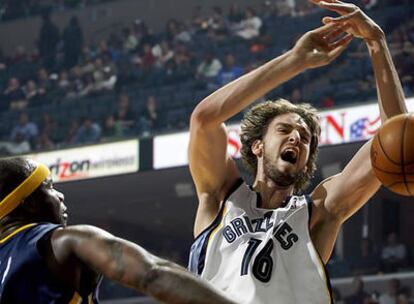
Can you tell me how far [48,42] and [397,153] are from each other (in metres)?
17.1

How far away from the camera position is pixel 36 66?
760 inches

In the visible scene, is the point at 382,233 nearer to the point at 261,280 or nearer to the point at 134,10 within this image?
the point at 134,10

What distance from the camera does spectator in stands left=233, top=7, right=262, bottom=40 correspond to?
16891mm

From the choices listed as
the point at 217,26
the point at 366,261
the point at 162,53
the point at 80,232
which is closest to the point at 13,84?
the point at 162,53

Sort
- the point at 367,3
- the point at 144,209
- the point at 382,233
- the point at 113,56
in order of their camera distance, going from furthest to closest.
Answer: the point at 113,56, the point at 144,209, the point at 367,3, the point at 382,233

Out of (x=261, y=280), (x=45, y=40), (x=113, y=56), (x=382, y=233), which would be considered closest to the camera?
(x=261, y=280)

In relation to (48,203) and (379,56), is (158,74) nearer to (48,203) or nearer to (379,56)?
(379,56)

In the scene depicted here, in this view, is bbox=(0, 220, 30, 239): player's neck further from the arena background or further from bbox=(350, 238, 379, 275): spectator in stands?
bbox=(350, 238, 379, 275): spectator in stands

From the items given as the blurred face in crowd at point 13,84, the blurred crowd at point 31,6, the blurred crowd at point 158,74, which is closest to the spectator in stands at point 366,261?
the blurred crowd at point 158,74

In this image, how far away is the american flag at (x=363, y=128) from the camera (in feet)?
40.7

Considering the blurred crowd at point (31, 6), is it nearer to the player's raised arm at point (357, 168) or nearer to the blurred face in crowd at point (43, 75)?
the blurred face in crowd at point (43, 75)

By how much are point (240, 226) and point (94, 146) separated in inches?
431

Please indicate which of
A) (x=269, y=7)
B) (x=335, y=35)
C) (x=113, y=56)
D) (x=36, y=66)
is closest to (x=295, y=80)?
(x=269, y=7)

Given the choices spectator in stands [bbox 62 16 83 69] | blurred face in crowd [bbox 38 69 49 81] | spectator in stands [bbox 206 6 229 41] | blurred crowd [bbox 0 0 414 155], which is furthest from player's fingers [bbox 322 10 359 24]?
spectator in stands [bbox 62 16 83 69]
